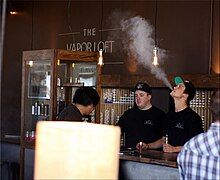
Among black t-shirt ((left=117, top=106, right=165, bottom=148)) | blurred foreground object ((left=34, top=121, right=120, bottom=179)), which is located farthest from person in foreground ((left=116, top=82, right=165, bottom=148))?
blurred foreground object ((left=34, top=121, right=120, bottom=179))

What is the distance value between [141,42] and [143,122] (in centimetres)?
138

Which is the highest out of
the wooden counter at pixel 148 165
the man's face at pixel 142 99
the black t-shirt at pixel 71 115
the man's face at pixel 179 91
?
the man's face at pixel 179 91

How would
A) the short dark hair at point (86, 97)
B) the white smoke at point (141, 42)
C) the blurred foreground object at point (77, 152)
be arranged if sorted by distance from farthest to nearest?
the white smoke at point (141, 42) < the short dark hair at point (86, 97) < the blurred foreground object at point (77, 152)

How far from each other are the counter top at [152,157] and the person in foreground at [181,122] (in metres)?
0.24

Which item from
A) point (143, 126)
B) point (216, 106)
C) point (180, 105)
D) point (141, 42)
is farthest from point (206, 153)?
point (141, 42)

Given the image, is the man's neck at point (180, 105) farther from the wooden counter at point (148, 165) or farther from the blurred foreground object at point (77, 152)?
→ the blurred foreground object at point (77, 152)

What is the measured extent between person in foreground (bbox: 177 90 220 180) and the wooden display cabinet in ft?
8.85

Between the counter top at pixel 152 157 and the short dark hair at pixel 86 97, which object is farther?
the short dark hair at pixel 86 97

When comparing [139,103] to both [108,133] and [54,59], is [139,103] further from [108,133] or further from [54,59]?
[108,133]

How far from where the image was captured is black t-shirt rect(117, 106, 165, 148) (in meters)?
5.16

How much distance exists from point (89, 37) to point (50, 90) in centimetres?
186

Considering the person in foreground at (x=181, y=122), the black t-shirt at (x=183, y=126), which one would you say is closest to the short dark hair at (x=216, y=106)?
the person in foreground at (x=181, y=122)

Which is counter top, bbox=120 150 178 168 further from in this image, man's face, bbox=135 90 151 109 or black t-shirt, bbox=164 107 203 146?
man's face, bbox=135 90 151 109

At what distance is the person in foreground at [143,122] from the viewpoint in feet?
16.9
